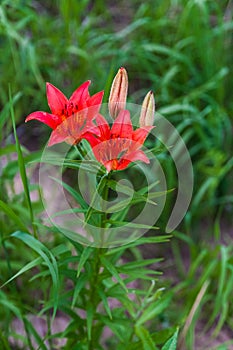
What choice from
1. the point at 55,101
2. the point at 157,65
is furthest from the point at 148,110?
the point at 157,65

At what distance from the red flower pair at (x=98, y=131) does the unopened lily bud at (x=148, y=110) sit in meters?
0.03

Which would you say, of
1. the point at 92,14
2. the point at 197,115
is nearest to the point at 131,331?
the point at 197,115

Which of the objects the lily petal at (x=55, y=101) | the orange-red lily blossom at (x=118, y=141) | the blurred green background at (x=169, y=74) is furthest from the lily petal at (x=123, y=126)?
the blurred green background at (x=169, y=74)

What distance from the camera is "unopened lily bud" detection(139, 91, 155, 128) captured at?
979mm

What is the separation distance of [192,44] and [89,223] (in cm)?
123

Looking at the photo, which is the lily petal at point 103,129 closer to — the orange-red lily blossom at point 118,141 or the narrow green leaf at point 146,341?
the orange-red lily blossom at point 118,141

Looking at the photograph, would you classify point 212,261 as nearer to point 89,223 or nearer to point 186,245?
point 186,245

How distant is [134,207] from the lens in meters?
1.95

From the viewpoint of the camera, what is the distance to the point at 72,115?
0.98m

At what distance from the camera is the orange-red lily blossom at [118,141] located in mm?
947

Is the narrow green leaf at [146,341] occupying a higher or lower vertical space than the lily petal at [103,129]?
lower

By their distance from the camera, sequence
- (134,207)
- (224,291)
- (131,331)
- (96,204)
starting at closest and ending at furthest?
(96,204)
(131,331)
(224,291)
(134,207)

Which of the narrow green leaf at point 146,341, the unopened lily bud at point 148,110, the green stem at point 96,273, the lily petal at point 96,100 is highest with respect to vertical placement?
the lily petal at point 96,100

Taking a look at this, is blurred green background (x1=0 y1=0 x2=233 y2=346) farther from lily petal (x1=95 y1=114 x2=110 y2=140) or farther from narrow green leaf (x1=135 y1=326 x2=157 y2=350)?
lily petal (x1=95 y1=114 x2=110 y2=140)
